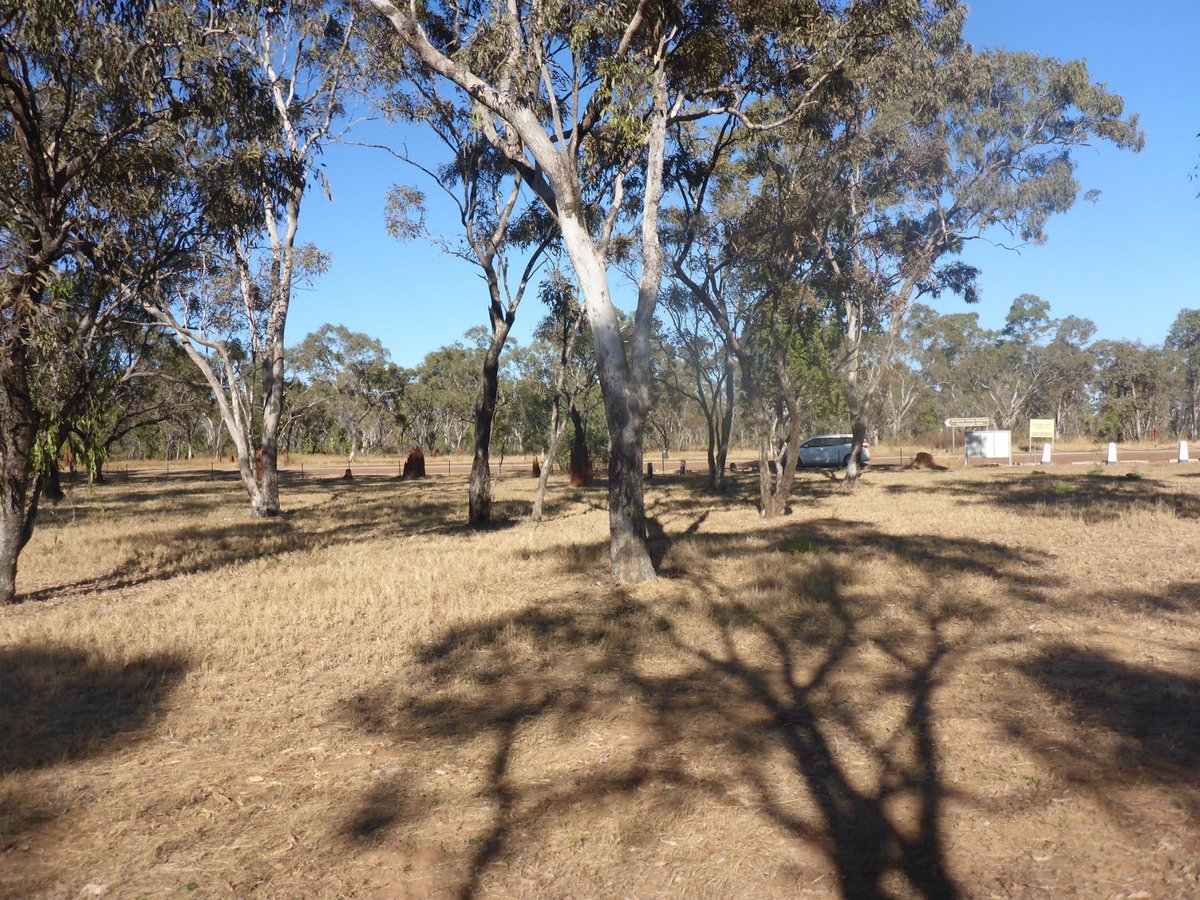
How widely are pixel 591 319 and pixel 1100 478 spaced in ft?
71.2

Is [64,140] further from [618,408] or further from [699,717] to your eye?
[699,717]

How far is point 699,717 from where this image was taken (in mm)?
5734

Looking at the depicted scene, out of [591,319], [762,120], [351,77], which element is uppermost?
[351,77]

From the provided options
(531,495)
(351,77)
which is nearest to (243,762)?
(351,77)

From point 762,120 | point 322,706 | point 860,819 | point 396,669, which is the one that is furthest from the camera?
point 762,120

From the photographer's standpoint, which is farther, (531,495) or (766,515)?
(531,495)

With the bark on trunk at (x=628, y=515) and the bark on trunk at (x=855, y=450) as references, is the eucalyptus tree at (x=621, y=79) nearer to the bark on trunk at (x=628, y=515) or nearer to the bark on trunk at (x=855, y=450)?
the bark on trunk at (x=628, y=515)

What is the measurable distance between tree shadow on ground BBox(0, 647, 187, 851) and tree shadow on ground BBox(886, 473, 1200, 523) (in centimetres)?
1428

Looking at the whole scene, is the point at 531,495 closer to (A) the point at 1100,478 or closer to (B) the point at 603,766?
(A) the point at 1100,478

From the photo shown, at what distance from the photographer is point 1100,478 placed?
83.8 ft

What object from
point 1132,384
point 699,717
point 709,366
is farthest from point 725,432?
point 1132,384

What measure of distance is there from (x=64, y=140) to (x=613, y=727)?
10.6 m

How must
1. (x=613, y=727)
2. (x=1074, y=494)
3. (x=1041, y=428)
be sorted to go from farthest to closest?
1. (x=1041, y=428)
2. (x=1074, y=494)
3. (x=613, y=727)

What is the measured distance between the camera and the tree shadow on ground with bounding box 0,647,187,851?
4980 mm
